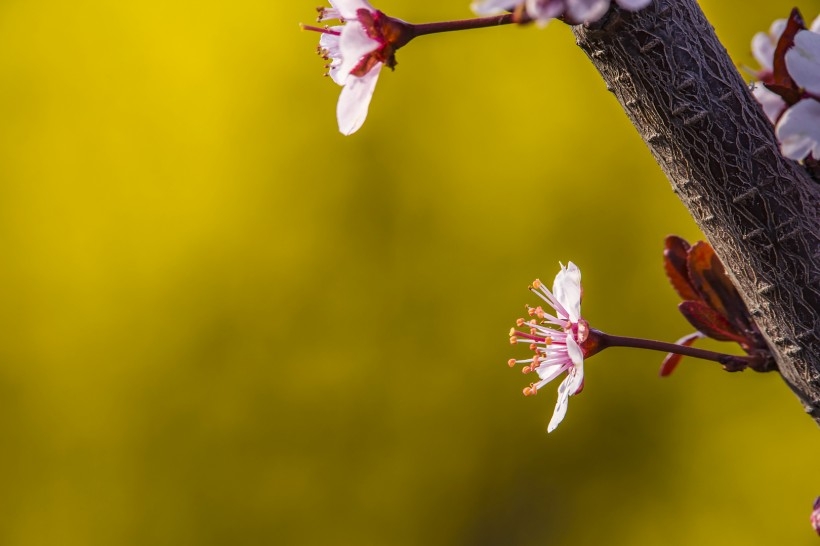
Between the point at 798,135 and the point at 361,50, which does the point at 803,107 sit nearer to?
the point at 798,135

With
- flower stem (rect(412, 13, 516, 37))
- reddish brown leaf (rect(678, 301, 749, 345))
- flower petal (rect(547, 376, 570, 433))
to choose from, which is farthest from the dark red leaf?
flower stem (rect(412, 13, 516, 37))

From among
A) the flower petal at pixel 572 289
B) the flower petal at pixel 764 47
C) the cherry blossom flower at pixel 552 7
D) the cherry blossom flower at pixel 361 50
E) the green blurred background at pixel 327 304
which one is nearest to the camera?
the cherry blossom flower at pixel 552 7

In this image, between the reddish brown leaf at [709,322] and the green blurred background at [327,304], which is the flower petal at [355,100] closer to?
the reddish brown leaf at [709,322]

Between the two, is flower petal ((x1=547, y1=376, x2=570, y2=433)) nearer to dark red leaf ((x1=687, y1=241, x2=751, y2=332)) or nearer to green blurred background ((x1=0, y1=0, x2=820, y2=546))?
dark red leaf ((x1=687, y1=241, x2=751, y2=332))

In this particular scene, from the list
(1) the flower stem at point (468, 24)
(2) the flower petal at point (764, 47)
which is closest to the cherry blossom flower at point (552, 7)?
(1) the flower stem at point (468, 24)

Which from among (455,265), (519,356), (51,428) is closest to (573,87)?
(455,265)

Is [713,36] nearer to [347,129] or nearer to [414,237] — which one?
[347,129]
